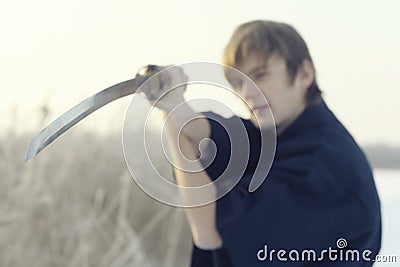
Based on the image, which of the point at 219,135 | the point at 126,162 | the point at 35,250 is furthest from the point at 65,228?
the point at 219,135

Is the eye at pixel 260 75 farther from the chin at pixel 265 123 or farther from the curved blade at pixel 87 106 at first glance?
the curved blade at pixel 87 106

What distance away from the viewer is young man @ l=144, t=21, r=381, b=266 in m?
1.54

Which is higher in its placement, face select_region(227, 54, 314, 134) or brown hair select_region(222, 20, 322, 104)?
brown hair select_region(222, 20, 322, 104)

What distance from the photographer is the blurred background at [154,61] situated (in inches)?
62.4

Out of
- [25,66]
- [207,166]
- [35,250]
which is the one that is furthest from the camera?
[35,250]

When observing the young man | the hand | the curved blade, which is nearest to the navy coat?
the young man

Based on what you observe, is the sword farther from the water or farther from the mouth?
the water

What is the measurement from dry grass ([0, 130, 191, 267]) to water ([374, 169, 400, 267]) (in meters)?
0.50

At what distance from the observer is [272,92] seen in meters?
1.54

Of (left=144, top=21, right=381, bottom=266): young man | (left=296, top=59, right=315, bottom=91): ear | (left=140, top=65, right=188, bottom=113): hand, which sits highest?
(left=140, top=65, right=188, bottom=113): hand

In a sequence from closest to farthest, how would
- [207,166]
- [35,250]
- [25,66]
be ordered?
1. [207,166]
2. [25,66]
3. [35,250]

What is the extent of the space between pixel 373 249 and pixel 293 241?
0.19 m

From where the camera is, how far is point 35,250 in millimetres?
1891

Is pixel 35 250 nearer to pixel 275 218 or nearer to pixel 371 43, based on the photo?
pixel 275 218
